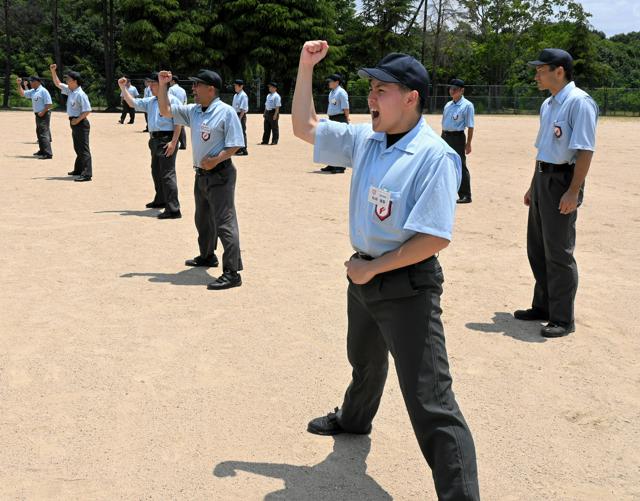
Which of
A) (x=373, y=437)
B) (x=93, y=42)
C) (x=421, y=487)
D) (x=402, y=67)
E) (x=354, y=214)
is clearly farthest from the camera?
(x=93, y=42)

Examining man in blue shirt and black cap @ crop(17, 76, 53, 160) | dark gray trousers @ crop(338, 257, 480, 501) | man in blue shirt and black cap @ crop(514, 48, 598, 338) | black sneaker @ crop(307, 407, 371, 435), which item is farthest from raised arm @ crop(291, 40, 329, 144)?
man in blue shirt and black cap @ crop(17, 76, 53, 160)

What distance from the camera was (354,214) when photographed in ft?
10.6

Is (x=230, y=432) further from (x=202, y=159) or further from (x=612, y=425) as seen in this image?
(x=202, y=159)

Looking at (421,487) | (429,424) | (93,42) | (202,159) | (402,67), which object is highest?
(93,42)

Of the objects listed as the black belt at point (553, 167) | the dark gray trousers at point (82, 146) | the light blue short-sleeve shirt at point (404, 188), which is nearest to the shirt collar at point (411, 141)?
the light blue short-sleeve shirt at point (404, 188)

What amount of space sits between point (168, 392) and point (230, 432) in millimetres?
719

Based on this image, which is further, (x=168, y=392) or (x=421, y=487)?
(x=168, y=392)

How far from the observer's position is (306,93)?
3383mm

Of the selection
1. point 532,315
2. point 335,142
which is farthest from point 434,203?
point 532,315

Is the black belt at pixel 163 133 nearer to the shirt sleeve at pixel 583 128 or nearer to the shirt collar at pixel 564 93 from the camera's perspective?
the shirt collar at pixel 564 93

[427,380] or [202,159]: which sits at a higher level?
[202,159]

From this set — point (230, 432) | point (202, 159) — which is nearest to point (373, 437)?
point (230, 432)

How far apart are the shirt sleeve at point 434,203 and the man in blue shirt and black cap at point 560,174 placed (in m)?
2.85

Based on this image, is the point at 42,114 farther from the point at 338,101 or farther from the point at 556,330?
the point at 556,330
